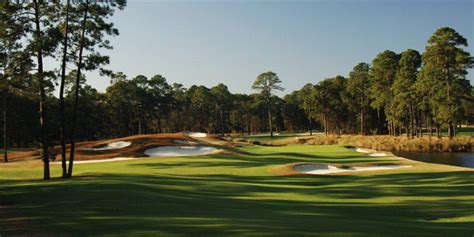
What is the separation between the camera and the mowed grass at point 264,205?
32.3 feet

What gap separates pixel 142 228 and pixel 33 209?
16.5 feet

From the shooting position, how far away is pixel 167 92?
347 feet

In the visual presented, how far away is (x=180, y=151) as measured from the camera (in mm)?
43562

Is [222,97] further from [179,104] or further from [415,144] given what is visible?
[415,144]

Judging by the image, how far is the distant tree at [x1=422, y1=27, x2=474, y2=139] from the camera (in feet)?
173

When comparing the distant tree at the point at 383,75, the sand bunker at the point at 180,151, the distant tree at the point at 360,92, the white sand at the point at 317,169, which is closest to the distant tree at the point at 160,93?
the distant tree at the point at 360,92

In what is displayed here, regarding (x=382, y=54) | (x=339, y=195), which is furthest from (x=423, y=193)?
(x=382, y=54)

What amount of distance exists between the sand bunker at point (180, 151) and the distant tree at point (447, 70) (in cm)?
3187

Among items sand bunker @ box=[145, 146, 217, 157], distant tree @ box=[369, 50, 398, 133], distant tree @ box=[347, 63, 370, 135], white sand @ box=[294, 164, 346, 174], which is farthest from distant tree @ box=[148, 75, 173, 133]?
white sand @ box=[294, 164, 346, 174]

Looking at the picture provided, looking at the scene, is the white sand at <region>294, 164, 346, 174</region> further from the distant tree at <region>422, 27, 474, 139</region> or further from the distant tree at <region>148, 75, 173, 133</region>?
the distant tree at <region>148, 75, 173, 133</region>

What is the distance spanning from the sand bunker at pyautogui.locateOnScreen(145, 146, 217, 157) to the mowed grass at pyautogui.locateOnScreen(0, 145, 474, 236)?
17.6 m

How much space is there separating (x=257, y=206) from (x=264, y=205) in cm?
44

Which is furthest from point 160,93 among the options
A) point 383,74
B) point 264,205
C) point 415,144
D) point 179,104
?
point 264,205

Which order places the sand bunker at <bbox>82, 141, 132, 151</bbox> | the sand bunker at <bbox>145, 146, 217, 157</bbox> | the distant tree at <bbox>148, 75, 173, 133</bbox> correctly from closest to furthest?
1. the sand bunker at <bbox>145, 146, 217, 157</bbox>
2. the sand bunker at <bbox>82, 141, 132, 151</bbox>
3. the distant tree at <bbox>148, 75, 173, 133</bbox>
